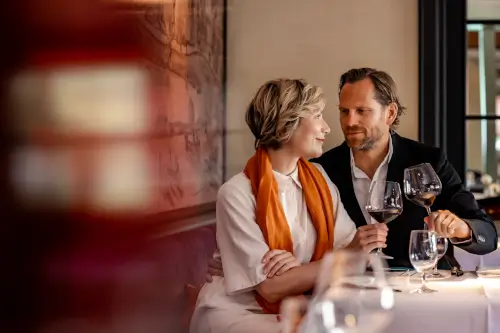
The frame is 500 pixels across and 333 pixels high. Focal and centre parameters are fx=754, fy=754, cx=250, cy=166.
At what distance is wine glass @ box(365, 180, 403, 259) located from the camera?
7.13 ft

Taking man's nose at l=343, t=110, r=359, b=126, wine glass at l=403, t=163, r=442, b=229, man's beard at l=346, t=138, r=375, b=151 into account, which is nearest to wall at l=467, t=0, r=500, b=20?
man's nose at l=343, t=110, r=359, b=126

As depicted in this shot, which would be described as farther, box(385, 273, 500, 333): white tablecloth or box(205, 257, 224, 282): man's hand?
box(205, 257, 224, 282): man's hand

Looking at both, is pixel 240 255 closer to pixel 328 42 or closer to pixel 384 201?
pixel 384 201

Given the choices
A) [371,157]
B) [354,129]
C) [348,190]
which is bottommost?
[348,190]

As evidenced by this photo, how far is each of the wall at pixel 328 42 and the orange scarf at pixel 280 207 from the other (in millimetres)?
1419

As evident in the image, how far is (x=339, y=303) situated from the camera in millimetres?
1003

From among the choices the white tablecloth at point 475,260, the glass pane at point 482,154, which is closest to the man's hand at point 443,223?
the white tablecloth at point 475,260

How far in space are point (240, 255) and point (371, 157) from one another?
2.73 ft

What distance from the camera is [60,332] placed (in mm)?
1256

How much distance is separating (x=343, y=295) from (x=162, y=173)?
Answer: 114 centimetres

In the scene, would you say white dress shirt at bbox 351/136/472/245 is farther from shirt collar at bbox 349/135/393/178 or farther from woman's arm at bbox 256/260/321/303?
woman's arm at bbox 256/260/321/303

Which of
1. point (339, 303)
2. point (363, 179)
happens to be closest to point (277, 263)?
point (363, 179)

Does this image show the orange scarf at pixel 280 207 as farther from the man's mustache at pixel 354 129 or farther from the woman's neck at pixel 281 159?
the man's mustache at pixel 354 129

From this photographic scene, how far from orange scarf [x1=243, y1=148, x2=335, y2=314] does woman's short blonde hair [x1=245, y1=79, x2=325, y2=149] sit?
76 millimetres
